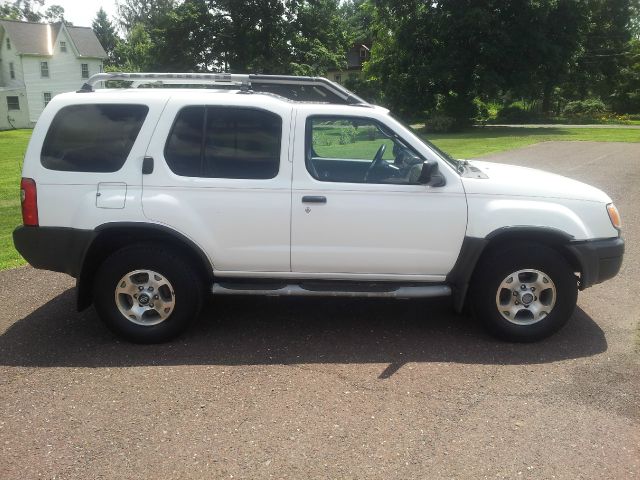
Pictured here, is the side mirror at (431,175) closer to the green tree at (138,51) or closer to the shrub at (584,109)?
the shrub at (584,109)

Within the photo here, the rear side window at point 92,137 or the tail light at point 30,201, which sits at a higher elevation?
the rear side window at point 92,137

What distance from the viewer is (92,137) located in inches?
188

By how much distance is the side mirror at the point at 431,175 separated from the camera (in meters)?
4.62

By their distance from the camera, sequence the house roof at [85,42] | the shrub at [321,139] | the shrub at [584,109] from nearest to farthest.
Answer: the shrub at [321,139] < the shrub at [584,109] < the house roof at [85,42]

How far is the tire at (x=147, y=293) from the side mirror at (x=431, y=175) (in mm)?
1968

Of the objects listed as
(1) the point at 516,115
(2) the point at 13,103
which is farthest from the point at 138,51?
(1) the point at 516,115

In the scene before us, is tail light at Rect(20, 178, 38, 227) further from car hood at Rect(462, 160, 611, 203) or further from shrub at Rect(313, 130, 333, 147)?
car hood at Rect(462, 160, 611, 203)

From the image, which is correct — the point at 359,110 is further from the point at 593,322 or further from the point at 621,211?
the point at 621,211

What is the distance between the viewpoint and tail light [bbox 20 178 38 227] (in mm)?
4734

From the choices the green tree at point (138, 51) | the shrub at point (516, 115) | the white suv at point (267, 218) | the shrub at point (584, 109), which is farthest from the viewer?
the green tree at point (138, 51)

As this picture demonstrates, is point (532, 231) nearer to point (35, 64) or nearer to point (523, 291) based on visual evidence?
point (523, 291)

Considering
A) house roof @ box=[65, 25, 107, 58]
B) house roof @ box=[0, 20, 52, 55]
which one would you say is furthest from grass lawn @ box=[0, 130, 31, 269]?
house roof @ box=[65, 25, 107, 58]

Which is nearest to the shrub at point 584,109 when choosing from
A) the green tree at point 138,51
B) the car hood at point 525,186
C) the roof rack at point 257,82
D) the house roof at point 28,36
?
the green tree at point 138,51

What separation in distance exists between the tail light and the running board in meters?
1.51
